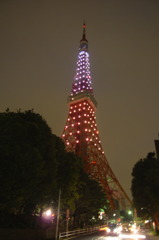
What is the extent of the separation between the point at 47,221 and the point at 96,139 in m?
50.1

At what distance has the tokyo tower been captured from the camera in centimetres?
6756

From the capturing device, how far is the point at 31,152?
16422 millimetres

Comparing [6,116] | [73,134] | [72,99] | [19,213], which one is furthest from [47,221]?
[72,99]

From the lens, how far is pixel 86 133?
7450cm

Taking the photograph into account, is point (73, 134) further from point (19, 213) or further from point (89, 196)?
point (19, 213)

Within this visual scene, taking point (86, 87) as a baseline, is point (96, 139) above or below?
below

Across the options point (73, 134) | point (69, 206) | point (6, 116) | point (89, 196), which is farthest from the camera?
point (73, 134)

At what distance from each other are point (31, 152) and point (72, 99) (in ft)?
223

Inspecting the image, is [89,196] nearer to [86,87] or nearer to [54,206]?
[54,206]

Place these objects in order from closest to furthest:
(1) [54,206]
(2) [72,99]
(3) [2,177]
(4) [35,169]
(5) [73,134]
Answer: (3) [2,177], (4) [35,169], (1) [54,206], (5) [73,134], (2) [72,99]

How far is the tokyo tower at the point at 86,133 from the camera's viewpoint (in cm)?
6756

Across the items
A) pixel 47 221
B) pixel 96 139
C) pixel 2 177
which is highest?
pixel 96 139

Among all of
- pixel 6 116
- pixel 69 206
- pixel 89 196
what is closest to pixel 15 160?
pixel 6 116

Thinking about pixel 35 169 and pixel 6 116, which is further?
pixel 6 116
